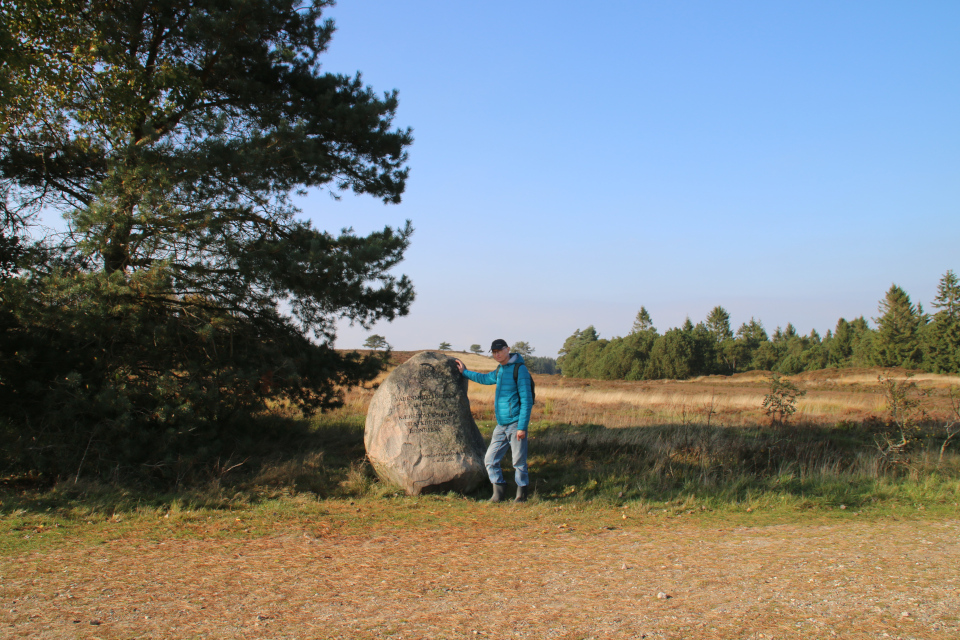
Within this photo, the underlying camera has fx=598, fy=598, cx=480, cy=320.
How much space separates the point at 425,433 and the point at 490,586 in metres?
4.07

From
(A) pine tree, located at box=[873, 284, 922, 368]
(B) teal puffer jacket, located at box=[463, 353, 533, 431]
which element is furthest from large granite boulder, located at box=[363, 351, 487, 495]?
(A) pine tree, located at box=[873, 284, 922, 368]

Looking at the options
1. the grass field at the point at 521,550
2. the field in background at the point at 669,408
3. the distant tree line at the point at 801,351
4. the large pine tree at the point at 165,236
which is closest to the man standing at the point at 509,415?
the grass field at the point at 521,550

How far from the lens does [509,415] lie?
8.25m

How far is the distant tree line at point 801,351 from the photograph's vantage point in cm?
5506

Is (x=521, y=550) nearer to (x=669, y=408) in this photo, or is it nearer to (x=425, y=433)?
(x=425, y=433)

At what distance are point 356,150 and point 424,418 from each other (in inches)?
235

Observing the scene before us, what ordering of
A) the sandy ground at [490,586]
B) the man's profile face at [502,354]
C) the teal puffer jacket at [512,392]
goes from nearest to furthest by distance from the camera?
1. the sandy ground at [490,586]
2. the teal puffer jacket at [512,392]
3. the man's profile face at [502,354]

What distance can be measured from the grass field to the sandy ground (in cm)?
2

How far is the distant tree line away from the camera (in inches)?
2168

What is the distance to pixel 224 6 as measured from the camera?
10.2 metres

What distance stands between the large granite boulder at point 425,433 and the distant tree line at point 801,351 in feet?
154

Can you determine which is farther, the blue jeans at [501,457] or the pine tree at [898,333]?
the pine tree at [898,333]

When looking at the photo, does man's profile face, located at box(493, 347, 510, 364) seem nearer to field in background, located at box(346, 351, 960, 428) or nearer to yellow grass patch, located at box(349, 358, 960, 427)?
field in background, located at box(346, 351, 960, 428)

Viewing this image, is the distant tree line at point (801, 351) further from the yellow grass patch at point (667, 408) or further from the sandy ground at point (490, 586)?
the sandy ground at point (490, 586)
